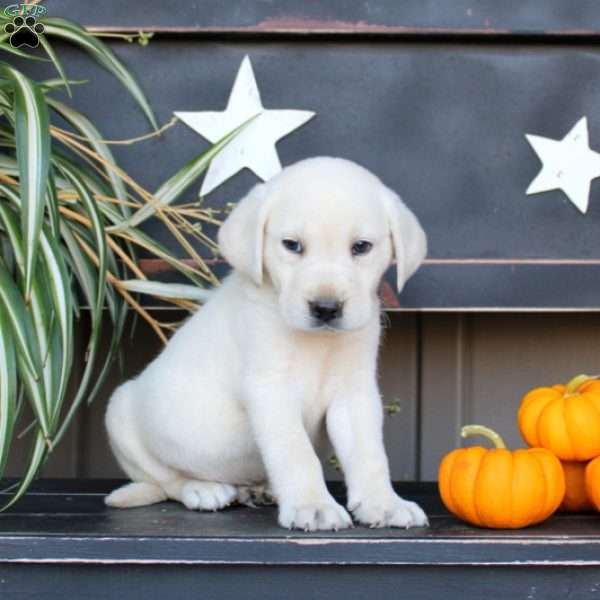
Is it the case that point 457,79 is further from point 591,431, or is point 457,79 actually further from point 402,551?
point 402,551

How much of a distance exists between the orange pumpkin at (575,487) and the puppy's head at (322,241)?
60 cm

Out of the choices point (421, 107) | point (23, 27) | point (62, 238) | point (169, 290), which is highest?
point (23, 27)

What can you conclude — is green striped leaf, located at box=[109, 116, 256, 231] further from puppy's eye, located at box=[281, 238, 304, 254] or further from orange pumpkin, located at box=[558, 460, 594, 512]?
orange pumpkin, located at box=[558, 460, 594, 512]

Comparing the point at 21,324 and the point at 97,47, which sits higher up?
the point at 97,47

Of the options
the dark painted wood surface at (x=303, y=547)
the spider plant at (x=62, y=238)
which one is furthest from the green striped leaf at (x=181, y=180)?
the dark painted wood surface at (x=303, y=547)

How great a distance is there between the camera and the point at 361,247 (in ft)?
8.67

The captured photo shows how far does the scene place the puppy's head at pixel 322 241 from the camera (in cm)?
255

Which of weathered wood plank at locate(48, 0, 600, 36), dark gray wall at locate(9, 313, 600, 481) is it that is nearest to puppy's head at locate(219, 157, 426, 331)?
weathered wood plank at locate(48, 0, 600, 36)

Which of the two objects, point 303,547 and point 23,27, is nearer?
point 303,547

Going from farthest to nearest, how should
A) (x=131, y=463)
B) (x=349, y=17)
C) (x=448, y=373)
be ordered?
(x=448, y=373) < (x=349, y=17) < (x=131, y=463)

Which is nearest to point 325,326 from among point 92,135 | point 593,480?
point 593,480

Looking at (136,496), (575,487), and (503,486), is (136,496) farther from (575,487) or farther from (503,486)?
(575,487)

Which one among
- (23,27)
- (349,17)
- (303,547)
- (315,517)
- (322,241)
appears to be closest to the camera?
(303,547)

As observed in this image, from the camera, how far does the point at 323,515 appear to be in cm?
247
